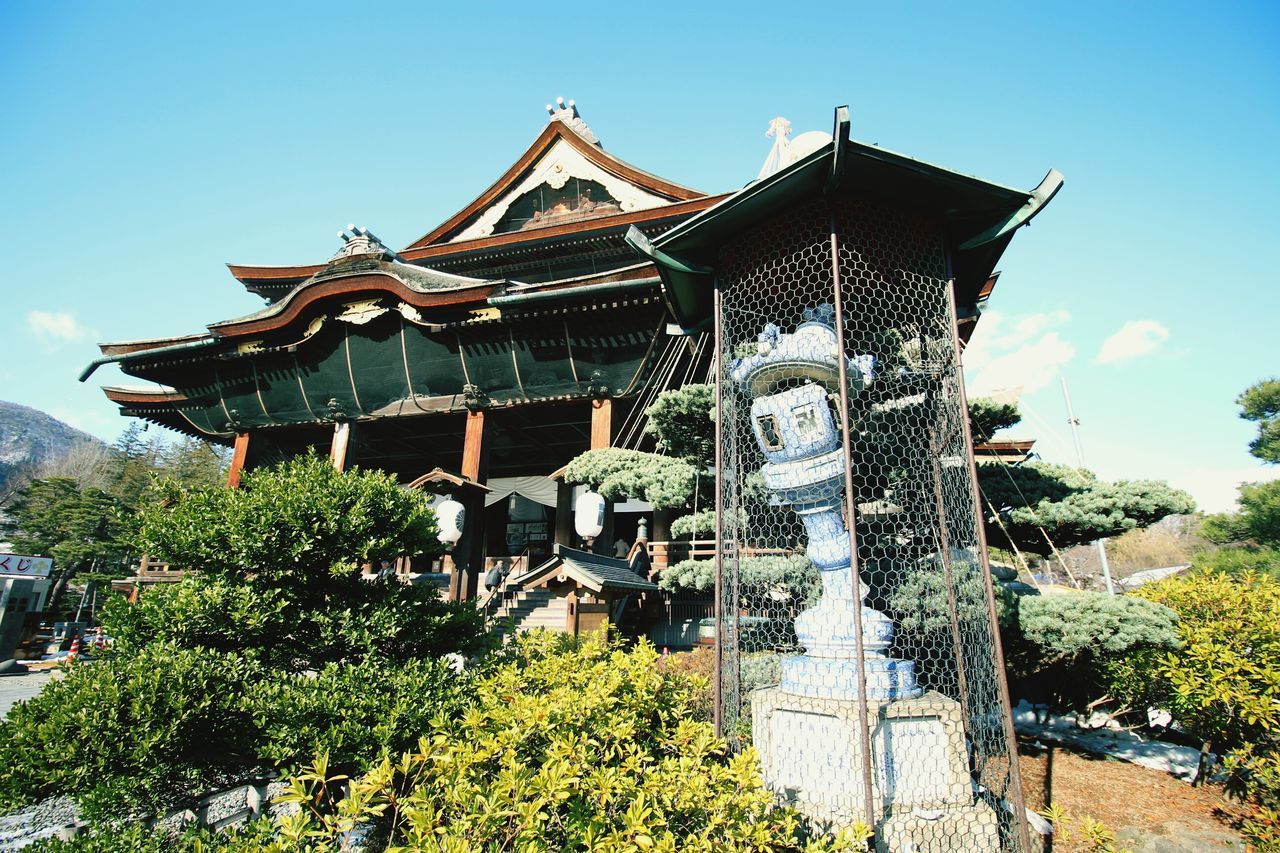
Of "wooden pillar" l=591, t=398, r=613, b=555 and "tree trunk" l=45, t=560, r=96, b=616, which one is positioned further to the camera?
"tree trunk" l=45, t=560, r=96, b=616

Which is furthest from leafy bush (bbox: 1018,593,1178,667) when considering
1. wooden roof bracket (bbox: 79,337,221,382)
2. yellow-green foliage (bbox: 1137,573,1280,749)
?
wooden roof bracket (bbox: 79,337,221,382)

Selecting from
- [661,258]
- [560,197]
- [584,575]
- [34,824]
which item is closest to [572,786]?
[661,258]

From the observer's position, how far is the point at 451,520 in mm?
9516

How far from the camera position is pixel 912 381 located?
505cm

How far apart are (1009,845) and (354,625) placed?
13.7 feet

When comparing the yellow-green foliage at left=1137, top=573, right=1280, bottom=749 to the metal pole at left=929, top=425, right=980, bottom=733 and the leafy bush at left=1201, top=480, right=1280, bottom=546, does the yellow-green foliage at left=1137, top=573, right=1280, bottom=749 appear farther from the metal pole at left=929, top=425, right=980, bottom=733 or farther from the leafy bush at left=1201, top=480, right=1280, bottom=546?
the leafy bush at left=1201, top=480, right=1280, bottom=546

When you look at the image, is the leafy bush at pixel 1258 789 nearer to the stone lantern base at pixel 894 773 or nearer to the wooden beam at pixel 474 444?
the stone lantern base at pixel 894 773

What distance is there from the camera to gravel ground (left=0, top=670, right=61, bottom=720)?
868cm

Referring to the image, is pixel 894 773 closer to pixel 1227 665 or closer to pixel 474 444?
pixel 1227 665

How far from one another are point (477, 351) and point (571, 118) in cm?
706

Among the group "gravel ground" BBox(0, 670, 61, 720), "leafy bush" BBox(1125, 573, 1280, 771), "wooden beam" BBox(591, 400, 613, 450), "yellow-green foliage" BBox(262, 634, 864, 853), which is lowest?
"gravel ground" BBox(0, 670, 61, 720)

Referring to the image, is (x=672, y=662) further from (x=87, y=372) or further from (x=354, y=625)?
(x=87, y=372)

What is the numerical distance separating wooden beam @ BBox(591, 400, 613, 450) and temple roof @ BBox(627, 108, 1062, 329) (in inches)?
236

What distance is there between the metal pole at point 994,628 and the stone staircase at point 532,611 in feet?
20.8
